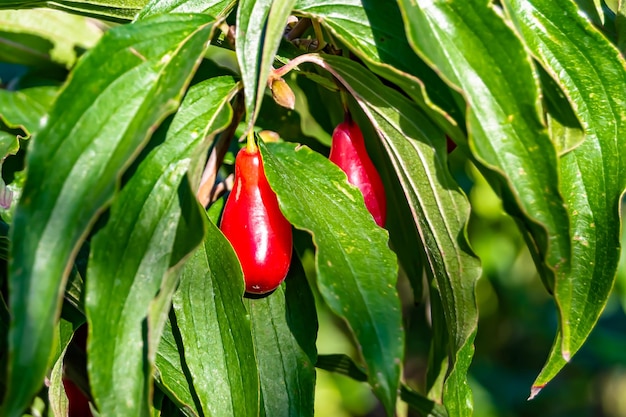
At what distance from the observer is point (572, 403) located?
8.63 ft

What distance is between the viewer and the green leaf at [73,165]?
1.51 ft

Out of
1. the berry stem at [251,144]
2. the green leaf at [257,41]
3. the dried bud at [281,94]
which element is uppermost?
the green leaf at [257,41]

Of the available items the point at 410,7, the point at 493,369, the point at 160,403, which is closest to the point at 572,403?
the point at 493,369

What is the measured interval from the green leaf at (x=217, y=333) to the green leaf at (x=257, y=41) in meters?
0.14

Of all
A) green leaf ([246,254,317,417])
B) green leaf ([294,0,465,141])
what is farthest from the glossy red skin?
green leaf ([294,0,465,141])

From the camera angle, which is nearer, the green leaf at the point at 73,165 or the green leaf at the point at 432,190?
the green leaf at the point at 73,165

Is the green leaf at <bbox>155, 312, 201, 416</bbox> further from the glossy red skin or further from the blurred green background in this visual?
the blurred green background

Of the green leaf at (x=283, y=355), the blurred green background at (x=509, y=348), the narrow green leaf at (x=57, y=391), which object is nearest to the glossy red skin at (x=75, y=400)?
the narrow green leaf at (x=57, y=391)

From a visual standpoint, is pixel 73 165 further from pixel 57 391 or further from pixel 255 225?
pixel 57 391

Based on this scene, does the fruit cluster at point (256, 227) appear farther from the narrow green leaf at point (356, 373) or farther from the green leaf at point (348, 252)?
the narrow green leaf at point (356, 373)

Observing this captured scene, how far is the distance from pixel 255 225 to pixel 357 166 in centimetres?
12

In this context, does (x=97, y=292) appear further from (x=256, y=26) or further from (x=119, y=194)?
(x=256, y=26)

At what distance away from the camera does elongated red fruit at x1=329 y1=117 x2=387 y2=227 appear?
27.9 inches

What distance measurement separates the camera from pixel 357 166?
2.35 feet
